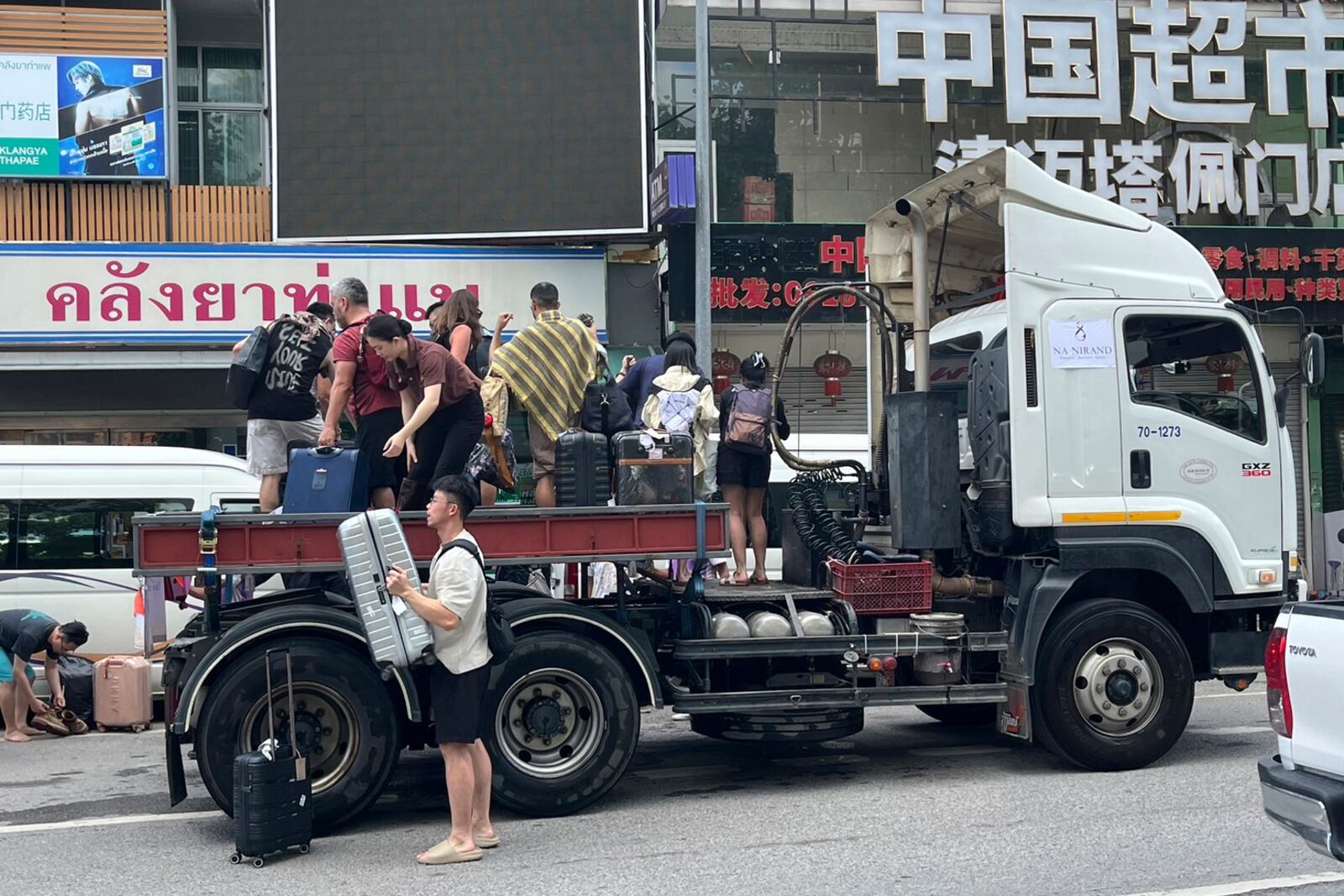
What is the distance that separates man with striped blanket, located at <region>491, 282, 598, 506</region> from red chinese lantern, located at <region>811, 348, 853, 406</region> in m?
10.2

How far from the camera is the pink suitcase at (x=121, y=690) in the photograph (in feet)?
38.0

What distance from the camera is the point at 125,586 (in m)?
12.6

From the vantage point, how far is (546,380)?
8.54 meters

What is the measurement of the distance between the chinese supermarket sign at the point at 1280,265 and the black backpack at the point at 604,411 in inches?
467

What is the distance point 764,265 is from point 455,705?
11864mm

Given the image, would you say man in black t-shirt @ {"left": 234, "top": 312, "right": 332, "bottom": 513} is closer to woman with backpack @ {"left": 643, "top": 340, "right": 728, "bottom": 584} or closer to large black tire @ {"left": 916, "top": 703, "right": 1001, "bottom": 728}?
woman with backpack @ {"left": 643, "top": 340, "right": 728, "bottom": 584}

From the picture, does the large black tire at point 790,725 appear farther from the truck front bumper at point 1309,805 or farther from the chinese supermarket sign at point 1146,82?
the chinese supermarket sign at point 1146,82

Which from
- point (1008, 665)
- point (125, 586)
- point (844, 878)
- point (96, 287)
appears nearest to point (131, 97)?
point (96, 287)

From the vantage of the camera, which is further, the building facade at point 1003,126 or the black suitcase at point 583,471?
the building facade at point 1003,126

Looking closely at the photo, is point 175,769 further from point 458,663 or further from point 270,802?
point 458,663

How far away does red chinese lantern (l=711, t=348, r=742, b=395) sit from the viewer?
61.0 feet

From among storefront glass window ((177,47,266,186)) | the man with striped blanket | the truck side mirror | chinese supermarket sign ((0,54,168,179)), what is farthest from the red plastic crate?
storefront glass window ((177,47,266,186))

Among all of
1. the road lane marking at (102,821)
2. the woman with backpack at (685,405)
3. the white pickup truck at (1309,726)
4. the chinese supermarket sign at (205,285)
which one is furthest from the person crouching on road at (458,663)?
the chinese supermarket sign at (205,285)

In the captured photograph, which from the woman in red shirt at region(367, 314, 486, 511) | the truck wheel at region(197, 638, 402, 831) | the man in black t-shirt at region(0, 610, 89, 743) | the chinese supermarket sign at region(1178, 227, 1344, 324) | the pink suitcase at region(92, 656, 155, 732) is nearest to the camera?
the truck wheel at region(197, 638, 402, 831)
